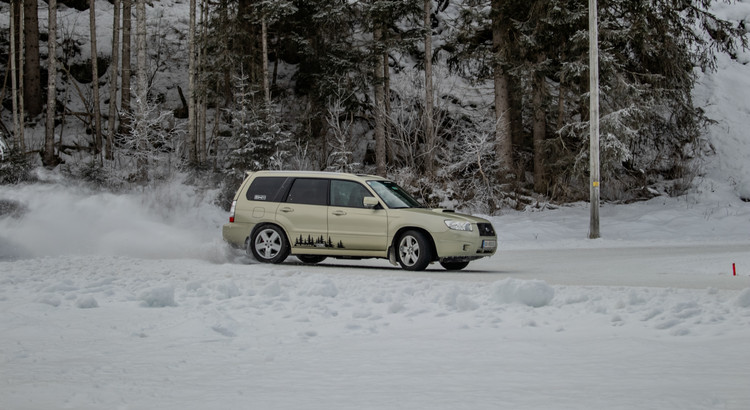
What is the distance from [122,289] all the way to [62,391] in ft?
15.8

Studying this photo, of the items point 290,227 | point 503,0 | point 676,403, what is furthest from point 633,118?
point 676,403

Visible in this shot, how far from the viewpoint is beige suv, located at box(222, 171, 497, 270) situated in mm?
13000

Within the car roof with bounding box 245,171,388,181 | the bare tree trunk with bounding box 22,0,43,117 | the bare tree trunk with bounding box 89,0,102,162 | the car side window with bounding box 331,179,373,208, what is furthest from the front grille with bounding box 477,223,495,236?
the bare tree trunk with bounding box 22,0,43,117

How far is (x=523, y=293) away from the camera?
8195 millimetres

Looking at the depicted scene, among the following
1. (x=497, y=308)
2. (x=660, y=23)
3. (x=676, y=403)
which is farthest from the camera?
(x=660, y=23)

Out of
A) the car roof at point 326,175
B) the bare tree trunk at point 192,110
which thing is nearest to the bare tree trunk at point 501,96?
the bare tree trunk at point 192,110

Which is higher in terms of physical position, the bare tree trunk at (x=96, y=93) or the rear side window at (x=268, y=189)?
the bare tree trunk at (x=96, y=93)

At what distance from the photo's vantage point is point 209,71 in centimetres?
3256

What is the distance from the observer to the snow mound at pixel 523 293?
321 inches

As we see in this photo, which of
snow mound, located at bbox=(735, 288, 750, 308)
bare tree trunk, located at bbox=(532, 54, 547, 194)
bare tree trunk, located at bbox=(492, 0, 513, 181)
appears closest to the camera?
snow mound, located at bbox=(735, 288, 750, 308)

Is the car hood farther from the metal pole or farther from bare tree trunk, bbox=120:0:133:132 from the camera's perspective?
bare tree trunk, bbox=120:0:133:132

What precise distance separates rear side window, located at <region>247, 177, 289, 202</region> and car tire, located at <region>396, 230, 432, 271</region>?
2577 millimetres

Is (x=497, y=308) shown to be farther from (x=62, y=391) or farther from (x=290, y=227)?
(x=290, y=227)

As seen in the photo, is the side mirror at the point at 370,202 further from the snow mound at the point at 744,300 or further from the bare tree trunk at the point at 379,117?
the bare tree trunk at the point at 379,117
